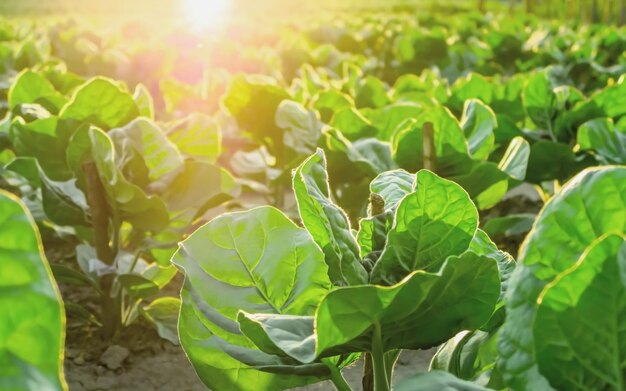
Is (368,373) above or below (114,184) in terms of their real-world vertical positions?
above

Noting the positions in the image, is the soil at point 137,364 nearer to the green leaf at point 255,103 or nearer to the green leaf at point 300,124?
the green leaf at point 300,124

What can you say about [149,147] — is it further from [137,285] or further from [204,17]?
[204,17]

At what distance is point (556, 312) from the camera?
1.02m

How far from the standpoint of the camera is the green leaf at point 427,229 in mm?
1286

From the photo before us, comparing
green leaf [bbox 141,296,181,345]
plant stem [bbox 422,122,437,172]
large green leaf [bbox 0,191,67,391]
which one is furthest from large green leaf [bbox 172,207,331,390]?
green leaf [bbox 141,296,181,345]

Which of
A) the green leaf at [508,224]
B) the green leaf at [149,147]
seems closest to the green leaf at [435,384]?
the green leaf at [149,147]

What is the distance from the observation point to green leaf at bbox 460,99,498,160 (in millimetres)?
2688

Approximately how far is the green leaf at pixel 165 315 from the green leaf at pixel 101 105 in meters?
0.71

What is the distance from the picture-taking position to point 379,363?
1.28m

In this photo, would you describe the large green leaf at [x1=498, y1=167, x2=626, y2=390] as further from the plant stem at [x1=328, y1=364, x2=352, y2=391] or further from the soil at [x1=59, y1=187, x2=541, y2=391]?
the soil at [x1=59, y1=187, x2=541, y2=391]

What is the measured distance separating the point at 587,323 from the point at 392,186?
497 millimetres

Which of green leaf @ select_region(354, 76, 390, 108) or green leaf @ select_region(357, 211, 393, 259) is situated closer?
green leaf @ select_region(357, 211, 393, 259)

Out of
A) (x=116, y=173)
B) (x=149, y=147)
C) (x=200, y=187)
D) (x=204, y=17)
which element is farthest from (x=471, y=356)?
(x=204, y=17)

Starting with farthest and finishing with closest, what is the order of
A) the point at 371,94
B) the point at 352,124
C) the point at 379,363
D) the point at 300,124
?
the point at 371,94, the point at 300,124, the point at 352,124, the point at 379,363
